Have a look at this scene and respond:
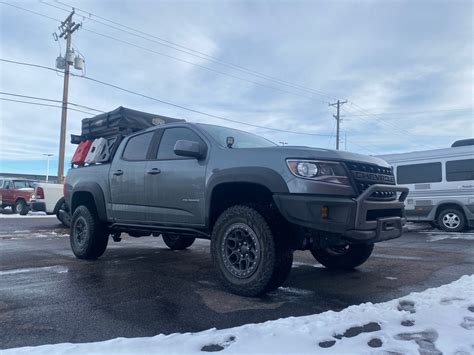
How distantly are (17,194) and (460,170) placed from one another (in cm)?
1960

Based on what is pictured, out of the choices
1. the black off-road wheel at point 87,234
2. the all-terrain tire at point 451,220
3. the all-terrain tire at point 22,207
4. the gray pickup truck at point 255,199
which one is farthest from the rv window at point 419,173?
the all-terrain tire at point 22,207

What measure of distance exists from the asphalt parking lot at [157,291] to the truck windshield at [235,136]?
1.72m

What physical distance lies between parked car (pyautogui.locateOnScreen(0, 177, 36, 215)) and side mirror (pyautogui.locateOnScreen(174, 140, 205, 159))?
18.0 m

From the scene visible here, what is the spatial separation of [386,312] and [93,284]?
3.23m

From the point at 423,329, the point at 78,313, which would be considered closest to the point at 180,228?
the point at 78,313

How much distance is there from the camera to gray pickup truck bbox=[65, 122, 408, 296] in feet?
12.2

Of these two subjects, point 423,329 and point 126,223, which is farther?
point 126,223

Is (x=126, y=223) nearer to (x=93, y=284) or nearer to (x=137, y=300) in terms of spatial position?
(x=93, y=284)

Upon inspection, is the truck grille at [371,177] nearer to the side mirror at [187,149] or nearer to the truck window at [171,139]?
the side mirror at [187,149]

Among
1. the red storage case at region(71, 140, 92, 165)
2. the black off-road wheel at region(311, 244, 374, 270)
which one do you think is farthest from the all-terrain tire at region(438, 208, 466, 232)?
the red storage case at region(71, 140, 92, 165)

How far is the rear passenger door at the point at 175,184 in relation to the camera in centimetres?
459

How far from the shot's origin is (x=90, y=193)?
20.9 ft

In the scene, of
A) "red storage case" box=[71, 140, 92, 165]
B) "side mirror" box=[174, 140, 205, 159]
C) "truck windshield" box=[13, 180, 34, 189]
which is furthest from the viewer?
"truck windshield" box=[13, 180, 34, 189]

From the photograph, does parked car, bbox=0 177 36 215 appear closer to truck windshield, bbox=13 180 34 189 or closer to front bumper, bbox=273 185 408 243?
truck windshield, bbox=13 180 34 189
